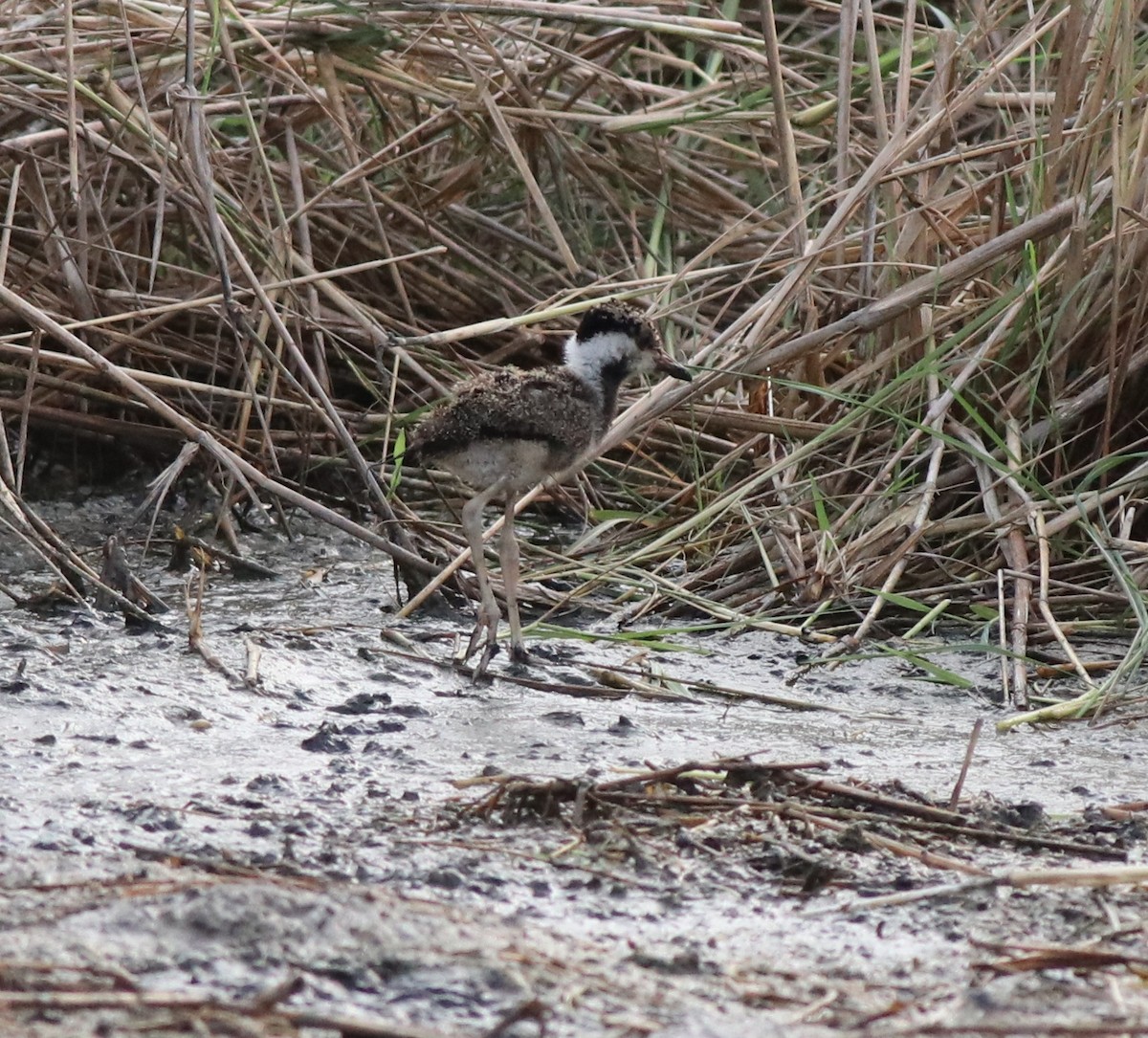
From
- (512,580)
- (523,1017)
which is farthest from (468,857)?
(512,580)

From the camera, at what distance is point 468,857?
246 centimetres

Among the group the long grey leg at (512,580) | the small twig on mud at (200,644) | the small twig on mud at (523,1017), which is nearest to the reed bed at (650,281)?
the long grey leg at (512,580)

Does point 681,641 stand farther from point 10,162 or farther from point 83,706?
point 10,162

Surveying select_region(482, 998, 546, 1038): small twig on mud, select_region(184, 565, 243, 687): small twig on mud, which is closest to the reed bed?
select_region(184, 565, 243, 687): small twig on mud

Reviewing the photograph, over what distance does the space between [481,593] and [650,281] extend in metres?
1.20

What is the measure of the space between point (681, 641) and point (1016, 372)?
1176 millimetres

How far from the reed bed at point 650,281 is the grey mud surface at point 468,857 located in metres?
0.41

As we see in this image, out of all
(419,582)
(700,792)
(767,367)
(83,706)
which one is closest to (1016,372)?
(767,367)

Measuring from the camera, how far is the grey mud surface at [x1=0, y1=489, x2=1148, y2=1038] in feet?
6.28

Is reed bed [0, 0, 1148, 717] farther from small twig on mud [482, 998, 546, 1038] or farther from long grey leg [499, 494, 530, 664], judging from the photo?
small twig on mud [482, 998, 546, 1038]

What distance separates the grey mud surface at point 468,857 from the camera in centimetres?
191

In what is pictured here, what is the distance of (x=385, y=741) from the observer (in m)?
3.15

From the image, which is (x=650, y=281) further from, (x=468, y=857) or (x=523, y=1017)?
(x=523, y=1017)

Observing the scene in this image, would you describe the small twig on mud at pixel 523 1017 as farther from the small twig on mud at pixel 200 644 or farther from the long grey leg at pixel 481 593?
the long grey leg at pixel 481 593
